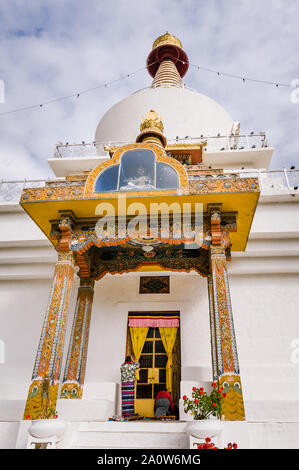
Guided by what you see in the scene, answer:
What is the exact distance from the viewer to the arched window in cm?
705

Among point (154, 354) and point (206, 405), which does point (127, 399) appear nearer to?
point (154, 354)

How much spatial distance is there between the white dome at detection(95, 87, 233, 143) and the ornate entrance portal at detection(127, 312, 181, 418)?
7.99 m

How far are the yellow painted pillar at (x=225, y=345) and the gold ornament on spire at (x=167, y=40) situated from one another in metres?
18.9

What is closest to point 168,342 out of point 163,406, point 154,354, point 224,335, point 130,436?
point 154,354

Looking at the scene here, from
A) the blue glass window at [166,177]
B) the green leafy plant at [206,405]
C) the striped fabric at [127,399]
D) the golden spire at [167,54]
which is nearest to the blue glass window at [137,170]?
the blue glass window at [166,177]

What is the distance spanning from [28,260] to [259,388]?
6.87 metres

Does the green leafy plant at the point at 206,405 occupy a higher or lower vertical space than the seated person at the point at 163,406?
lower

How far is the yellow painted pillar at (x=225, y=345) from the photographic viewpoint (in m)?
5.27

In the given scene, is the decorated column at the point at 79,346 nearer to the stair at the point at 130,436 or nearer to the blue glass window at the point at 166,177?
the stair at the point at 130,436

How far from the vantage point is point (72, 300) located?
30.5 feet

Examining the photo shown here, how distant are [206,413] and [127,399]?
258 centimetres

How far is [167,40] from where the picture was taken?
21188 millimetres
